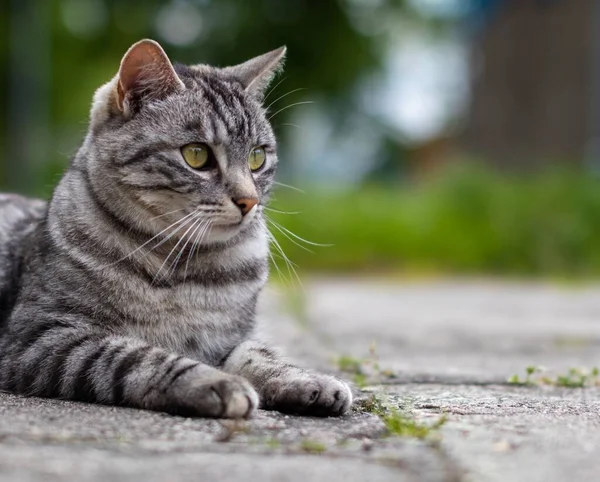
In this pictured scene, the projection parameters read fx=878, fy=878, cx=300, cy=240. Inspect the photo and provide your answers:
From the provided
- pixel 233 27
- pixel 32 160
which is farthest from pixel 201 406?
pixel 233 27

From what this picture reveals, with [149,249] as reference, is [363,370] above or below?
below

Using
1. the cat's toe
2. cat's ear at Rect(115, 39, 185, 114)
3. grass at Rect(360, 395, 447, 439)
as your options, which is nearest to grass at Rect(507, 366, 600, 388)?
grass at Rect(360, 395, 447, 439)

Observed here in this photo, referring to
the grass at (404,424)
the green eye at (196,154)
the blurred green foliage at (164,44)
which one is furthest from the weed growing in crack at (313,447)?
the blurred green foliage at (164,44)

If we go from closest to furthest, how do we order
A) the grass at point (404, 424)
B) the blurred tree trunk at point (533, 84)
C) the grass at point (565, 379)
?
the grass at point (404, 424)
the grass at point (565, 379)
the blurred tree trunk at point (533, 84)

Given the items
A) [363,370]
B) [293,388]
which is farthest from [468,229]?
[293,388]

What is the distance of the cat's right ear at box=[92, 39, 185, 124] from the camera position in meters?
2.54

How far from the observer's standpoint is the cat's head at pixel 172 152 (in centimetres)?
245

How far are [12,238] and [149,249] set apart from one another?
0.65m

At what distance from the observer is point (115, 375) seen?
2.15 m

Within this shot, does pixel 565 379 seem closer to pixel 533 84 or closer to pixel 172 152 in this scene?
pixel 172 152

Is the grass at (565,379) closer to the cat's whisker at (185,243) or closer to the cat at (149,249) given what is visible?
the cat at (149,249)

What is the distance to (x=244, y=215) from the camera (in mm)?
2475

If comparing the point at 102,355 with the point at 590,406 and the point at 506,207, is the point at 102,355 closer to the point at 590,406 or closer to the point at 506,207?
the point at 590,406

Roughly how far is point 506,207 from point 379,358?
4938 mm
